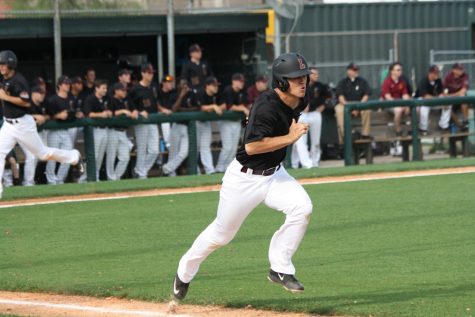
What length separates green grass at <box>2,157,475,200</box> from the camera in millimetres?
15078

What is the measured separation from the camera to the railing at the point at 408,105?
1872 centimetres

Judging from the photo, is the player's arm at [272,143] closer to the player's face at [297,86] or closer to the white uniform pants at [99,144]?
the player's face at [297,86]

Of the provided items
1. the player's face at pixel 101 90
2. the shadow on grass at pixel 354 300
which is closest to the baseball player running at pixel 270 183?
the shadow on grass at pixel 354 300

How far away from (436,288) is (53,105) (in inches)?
402

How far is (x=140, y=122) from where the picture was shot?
57.5 feet

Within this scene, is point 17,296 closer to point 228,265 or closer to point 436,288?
point 228,265

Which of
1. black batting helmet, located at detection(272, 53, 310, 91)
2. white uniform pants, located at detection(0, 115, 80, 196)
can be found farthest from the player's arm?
white uniform pants, located at detection(0, 115, 80, 196)

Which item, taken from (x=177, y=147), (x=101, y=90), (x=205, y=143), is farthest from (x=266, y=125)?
(x=205, y=143)

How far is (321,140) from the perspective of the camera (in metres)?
20.8

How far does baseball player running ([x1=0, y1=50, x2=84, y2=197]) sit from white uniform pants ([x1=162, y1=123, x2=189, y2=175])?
12.5 feet

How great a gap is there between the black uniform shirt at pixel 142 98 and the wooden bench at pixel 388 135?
12.0 ft

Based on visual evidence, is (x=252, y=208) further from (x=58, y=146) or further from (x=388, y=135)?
(x=388, y=135)

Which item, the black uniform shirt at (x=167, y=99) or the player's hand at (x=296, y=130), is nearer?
the player's hand at (x=296, y=130)

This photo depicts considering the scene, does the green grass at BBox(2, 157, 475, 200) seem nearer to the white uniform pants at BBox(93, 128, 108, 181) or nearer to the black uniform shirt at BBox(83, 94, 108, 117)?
the white uniform pants at BBox(93, 128, 108, 181)
